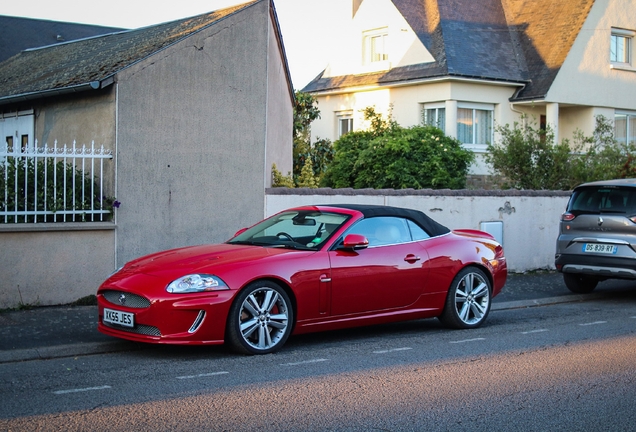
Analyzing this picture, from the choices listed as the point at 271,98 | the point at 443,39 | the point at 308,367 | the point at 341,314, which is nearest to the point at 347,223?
the point at 341,314

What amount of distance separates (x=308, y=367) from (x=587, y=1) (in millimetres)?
20709

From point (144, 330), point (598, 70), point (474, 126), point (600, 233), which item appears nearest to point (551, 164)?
point (600, 233)

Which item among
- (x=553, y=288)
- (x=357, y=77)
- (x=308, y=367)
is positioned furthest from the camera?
(x=357, y=77)

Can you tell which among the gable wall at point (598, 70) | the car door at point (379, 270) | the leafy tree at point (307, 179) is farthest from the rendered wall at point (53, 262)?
the gable wall at point (598, 70)

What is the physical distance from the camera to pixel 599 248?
12.2 m

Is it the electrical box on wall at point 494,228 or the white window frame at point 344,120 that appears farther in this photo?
the white window frame at point 344,120

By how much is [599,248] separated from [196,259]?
22.7 feet

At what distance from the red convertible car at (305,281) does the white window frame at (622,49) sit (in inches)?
697

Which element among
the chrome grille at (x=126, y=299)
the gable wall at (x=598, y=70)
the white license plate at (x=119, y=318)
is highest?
the gable wall at (x=598, y=70)

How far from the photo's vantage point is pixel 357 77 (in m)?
25.4

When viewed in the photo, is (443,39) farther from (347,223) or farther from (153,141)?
(347,223)

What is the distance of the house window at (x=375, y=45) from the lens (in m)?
24.9

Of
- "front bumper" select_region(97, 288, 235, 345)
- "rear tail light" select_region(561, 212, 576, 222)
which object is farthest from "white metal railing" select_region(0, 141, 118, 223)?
"rear tail light" select_region(561, 212, 576, 222)

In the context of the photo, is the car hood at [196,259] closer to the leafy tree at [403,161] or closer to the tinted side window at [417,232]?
the tinted side window at [417,232]
